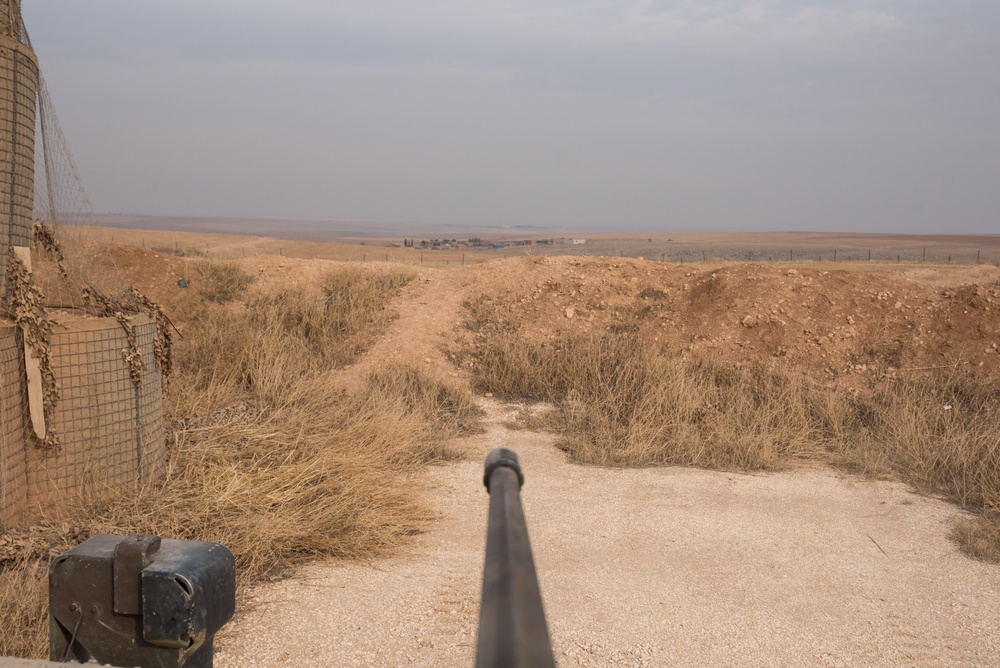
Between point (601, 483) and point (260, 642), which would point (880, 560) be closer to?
point (601, 483)

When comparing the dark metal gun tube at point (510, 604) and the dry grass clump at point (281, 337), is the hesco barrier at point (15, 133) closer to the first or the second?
the dry grass clump at point (281, 337)

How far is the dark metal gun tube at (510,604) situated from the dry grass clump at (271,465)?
323 centimetres

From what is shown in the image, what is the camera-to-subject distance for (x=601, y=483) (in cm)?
651

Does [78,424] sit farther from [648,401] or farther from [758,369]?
[758,369]

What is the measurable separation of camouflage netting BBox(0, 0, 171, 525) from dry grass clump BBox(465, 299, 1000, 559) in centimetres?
374

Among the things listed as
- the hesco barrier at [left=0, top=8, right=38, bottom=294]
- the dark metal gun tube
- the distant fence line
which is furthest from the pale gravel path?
the distant fence line

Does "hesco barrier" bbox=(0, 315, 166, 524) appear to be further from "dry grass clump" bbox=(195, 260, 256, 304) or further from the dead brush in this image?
"dry grass clump" bbox=(195, 260, 256, 304)

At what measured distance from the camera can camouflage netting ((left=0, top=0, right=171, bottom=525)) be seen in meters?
4.41

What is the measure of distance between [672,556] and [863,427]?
3.60 meters

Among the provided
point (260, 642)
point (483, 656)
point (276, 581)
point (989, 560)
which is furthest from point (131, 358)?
point (989, 560)

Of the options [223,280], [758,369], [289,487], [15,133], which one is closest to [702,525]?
[289,487]

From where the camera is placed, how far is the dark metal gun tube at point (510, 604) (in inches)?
19.7

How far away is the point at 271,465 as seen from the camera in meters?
5.43

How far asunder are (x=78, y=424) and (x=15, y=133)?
5.50ft
